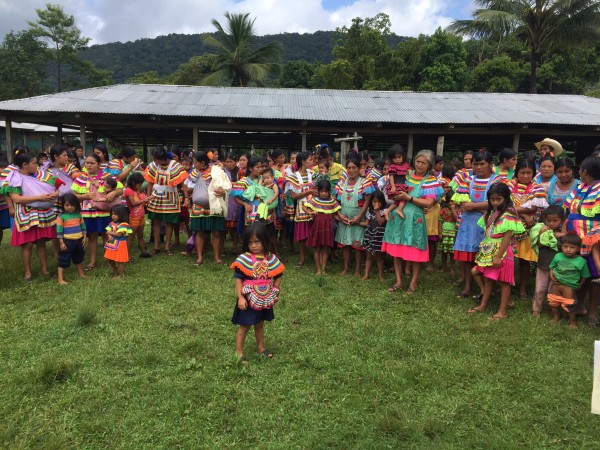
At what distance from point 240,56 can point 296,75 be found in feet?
27.4

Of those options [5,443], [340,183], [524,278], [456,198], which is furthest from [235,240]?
[5,443]

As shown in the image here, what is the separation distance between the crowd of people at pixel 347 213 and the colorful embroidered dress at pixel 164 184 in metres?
0.02

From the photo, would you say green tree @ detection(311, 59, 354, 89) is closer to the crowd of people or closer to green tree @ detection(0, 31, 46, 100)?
green tree @ detection(0, 31, 46, 100)

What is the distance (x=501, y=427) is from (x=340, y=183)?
4.14m

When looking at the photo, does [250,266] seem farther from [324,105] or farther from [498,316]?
[324,105]

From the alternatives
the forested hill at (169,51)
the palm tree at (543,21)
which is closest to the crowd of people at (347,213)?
the palm tree at (543,21)

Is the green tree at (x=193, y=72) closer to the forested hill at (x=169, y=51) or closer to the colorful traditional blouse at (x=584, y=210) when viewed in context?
the forested hill at (x=169, y=51)

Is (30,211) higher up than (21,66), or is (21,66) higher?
A: (21,66)

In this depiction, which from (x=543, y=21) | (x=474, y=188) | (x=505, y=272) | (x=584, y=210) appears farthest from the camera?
(x=543, y=21)

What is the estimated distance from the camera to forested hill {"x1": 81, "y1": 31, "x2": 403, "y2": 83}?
2137 inches

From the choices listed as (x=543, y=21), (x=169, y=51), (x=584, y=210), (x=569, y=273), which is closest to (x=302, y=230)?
(x=569, y=273)

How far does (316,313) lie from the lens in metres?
4.80

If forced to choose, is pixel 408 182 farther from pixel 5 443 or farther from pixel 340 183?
pixel 5 443

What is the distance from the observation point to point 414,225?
5.45 m
